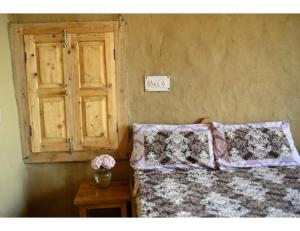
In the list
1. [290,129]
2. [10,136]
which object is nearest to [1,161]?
[10,136]

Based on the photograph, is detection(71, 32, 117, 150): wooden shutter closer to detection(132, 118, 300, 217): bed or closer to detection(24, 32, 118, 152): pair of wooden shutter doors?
detection(24, 32, 118, 152): pair of wooden shutter doors

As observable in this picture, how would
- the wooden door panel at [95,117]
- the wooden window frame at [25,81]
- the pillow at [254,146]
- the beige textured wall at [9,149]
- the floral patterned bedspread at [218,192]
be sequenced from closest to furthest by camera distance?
the floral patterned bedspread at [218,192] < the beige textured wall at [9,149] < the pillow at [254,146] < the wooden window frame at [25,81] < the wooden door panel at [95,117]

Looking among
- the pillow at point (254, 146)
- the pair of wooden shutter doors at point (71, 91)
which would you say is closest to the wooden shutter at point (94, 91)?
the pair of wooden shutter doors at point (71, 91)

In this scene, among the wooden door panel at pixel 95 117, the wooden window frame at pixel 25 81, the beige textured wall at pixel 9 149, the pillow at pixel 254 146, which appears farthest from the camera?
the wooden door panel at pixel 95 117

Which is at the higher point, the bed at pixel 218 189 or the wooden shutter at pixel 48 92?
the wooden shutter at pixel 48 92

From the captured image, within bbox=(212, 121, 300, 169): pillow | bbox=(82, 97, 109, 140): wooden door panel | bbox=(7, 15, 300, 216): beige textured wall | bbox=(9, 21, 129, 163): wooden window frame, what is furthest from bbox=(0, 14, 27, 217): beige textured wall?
bbox=(212, 121, 300, 169): pillow

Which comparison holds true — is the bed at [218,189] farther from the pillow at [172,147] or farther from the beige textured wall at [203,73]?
the beige textured wall at [203,73]

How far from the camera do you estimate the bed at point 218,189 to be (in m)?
1.79

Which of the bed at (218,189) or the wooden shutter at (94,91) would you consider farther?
the wooden shutter at (94,91)

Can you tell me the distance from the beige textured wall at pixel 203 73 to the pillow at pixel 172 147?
0.18 metres

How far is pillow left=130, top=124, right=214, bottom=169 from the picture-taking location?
101 inches

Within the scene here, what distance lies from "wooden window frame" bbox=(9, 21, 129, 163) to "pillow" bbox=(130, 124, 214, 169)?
0.22 m

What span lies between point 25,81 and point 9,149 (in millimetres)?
588

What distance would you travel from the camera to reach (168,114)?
2.85 meters
